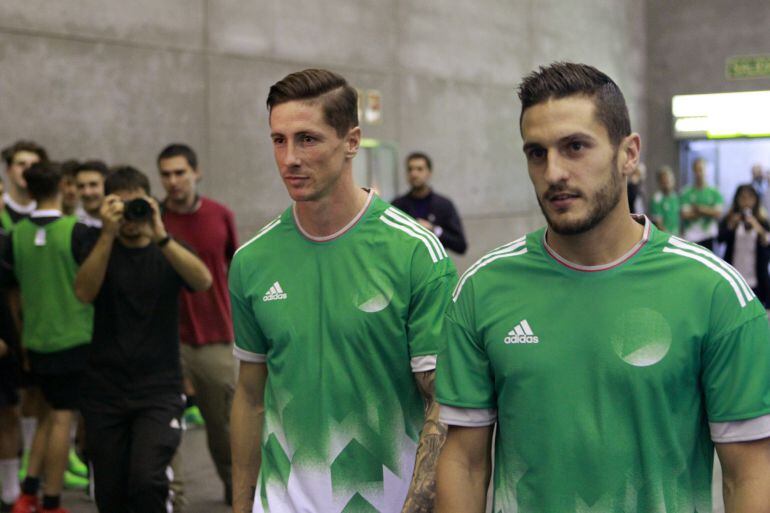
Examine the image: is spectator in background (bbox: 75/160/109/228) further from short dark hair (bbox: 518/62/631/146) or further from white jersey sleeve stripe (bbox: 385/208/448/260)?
short dark hair (bbox: 518/62/631/146)

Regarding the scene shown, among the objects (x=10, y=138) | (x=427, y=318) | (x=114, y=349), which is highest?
(x=10, y=138)

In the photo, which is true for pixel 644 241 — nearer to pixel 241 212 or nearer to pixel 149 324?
pixel 149 324

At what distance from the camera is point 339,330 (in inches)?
135

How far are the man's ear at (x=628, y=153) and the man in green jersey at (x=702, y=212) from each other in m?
14.0

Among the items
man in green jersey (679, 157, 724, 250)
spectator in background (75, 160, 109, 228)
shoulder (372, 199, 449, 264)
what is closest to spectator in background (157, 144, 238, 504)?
spectator in background (75, 160, 109, 228)

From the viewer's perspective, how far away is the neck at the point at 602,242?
2.56 m

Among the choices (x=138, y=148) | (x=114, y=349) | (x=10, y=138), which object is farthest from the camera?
(x=138, y=148)

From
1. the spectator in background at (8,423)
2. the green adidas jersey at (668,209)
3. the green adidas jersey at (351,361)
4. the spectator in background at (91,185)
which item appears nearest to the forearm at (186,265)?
the spectator in background at (8,423)

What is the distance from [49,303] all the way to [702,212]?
11.4 metres

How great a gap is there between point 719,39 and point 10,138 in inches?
689

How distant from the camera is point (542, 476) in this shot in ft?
8.52

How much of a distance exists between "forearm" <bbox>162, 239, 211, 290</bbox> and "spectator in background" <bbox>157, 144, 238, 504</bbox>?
4.09 ft

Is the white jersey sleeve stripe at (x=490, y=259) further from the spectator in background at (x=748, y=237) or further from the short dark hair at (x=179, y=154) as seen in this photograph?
the spectator in background at (x=748, y=237)

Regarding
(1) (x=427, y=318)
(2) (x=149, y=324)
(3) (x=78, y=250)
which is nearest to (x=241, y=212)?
(3) (x=78, y=250)
